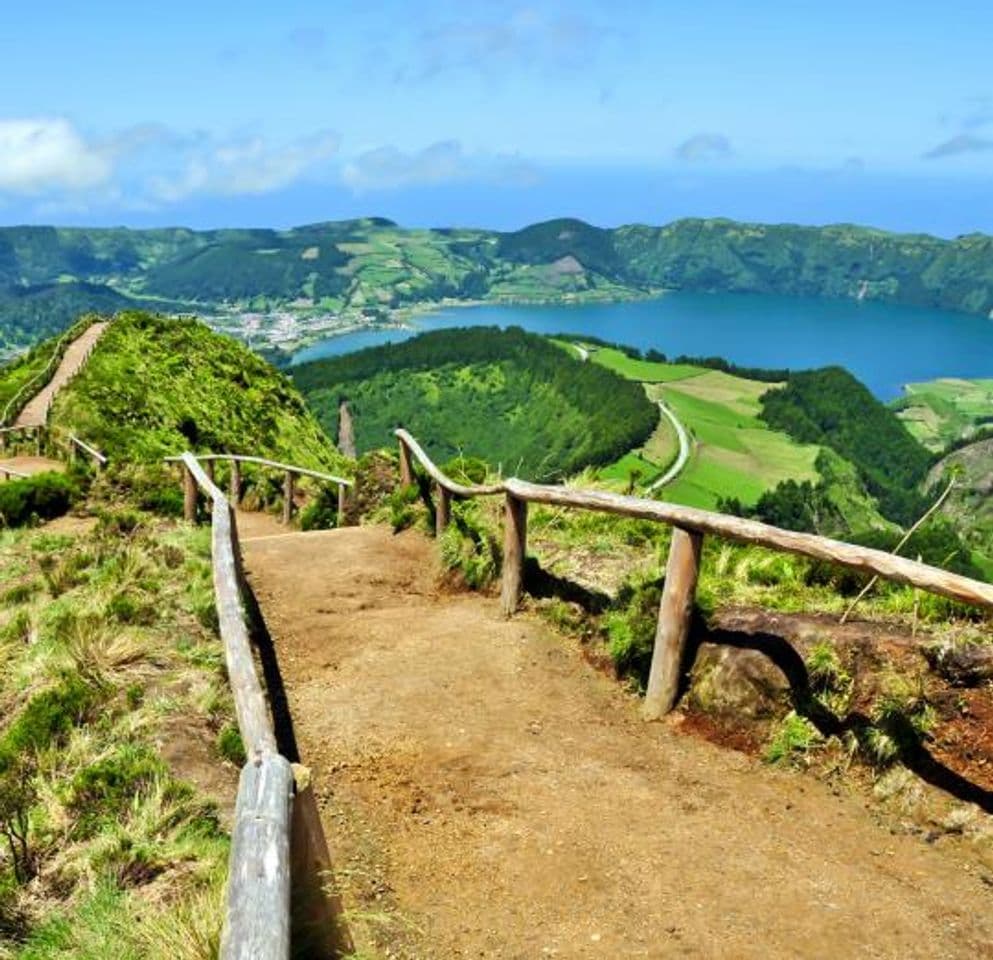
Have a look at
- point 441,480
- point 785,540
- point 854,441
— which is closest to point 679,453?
point 854,441

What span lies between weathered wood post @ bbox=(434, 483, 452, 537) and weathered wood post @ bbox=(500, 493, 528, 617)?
9.36ft

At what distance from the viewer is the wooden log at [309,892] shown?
407 centimetres

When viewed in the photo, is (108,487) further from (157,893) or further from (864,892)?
(864,892)

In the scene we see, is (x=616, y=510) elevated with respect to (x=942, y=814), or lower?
elevated

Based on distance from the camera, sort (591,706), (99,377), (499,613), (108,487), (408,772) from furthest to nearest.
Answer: (99,377), (108,487), (499,613), (591,706), (408,772)

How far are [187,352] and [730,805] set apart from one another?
40934mm

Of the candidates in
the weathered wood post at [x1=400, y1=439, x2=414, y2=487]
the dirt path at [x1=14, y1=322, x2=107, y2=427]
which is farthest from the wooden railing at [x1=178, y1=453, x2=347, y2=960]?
the dirt path at [x1=14, y1=322, x2=107, y2=427]

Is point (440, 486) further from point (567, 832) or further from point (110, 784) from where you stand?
point (110, 784)

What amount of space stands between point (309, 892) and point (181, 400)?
35.6m

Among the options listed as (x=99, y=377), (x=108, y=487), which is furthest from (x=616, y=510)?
(x=99, y=377)

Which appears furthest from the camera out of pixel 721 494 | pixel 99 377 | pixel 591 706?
pixel 721 494

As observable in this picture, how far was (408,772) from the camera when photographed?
7.71 m

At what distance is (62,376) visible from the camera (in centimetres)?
3944

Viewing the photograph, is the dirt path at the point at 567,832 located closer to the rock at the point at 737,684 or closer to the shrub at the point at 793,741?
the shrub at the point at 793,741
